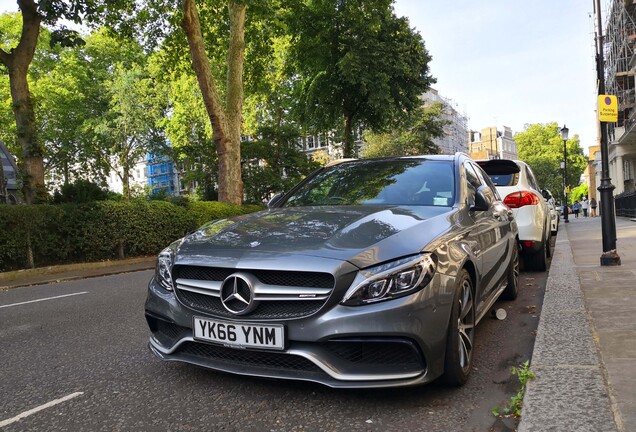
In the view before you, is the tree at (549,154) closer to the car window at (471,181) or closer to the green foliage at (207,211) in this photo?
the green foliage at (207,211)

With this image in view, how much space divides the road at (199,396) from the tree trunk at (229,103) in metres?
14.1

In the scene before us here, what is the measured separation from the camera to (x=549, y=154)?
4003 inches

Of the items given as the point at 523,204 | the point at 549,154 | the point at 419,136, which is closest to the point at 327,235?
the point at 523,204

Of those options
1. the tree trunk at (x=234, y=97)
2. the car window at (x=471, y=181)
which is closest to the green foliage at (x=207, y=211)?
the tree trunk at (x=234, y=97)

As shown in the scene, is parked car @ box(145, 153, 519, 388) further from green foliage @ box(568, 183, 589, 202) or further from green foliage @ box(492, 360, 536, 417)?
green foliage @ box(568, 183, 589, 202)

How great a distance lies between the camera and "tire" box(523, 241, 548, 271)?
7839 millimetres

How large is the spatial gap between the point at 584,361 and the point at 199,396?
2402 millimetres

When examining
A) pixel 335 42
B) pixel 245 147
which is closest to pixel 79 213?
pixel 335 42

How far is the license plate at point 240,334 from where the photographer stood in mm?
2668

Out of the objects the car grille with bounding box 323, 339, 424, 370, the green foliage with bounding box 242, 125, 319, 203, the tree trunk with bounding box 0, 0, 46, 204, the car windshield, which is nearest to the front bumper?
the car grille with bounding box 323, 339, 424, 370

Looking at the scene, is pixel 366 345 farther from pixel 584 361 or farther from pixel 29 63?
pixel 29 63

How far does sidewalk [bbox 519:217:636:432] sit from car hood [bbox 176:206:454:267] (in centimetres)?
104

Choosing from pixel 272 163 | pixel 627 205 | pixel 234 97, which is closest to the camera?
pixel 234 97

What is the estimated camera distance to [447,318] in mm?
2803
